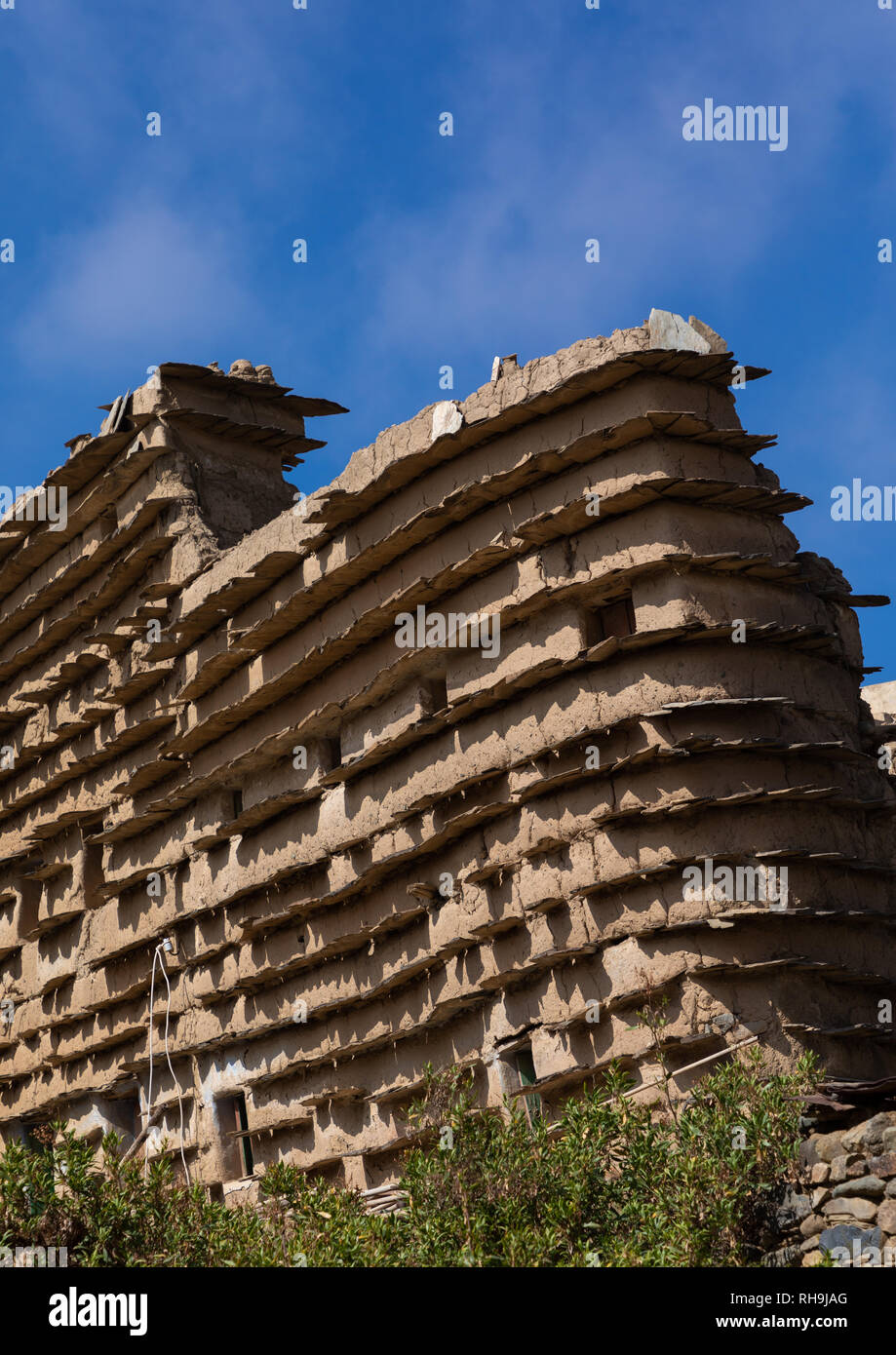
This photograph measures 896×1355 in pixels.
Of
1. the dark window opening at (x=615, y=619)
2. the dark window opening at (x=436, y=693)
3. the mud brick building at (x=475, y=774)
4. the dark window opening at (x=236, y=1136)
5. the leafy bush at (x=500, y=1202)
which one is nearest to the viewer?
the leafy bush at (x=500, y=1202)

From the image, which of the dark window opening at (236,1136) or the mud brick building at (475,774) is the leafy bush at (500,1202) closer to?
the mud brick building at (475,774)

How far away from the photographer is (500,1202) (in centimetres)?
1066

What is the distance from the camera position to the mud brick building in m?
13.8

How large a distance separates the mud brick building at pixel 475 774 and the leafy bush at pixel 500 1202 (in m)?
1.83

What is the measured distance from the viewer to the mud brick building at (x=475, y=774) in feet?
45.3

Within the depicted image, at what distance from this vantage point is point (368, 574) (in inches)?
666

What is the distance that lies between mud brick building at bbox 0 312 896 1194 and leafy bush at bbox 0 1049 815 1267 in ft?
6.01

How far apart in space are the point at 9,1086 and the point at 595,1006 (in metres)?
11.4

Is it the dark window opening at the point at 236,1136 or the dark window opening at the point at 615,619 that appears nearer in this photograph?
the dark window opening at the point at 615,619

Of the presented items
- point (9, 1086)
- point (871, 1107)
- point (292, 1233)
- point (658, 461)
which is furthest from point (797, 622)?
point (9, 1086)

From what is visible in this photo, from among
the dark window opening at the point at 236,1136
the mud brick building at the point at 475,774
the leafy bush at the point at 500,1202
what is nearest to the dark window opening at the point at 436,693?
the mud brick building at the point at 475,774

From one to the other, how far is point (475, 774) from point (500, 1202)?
5070 millimetres
